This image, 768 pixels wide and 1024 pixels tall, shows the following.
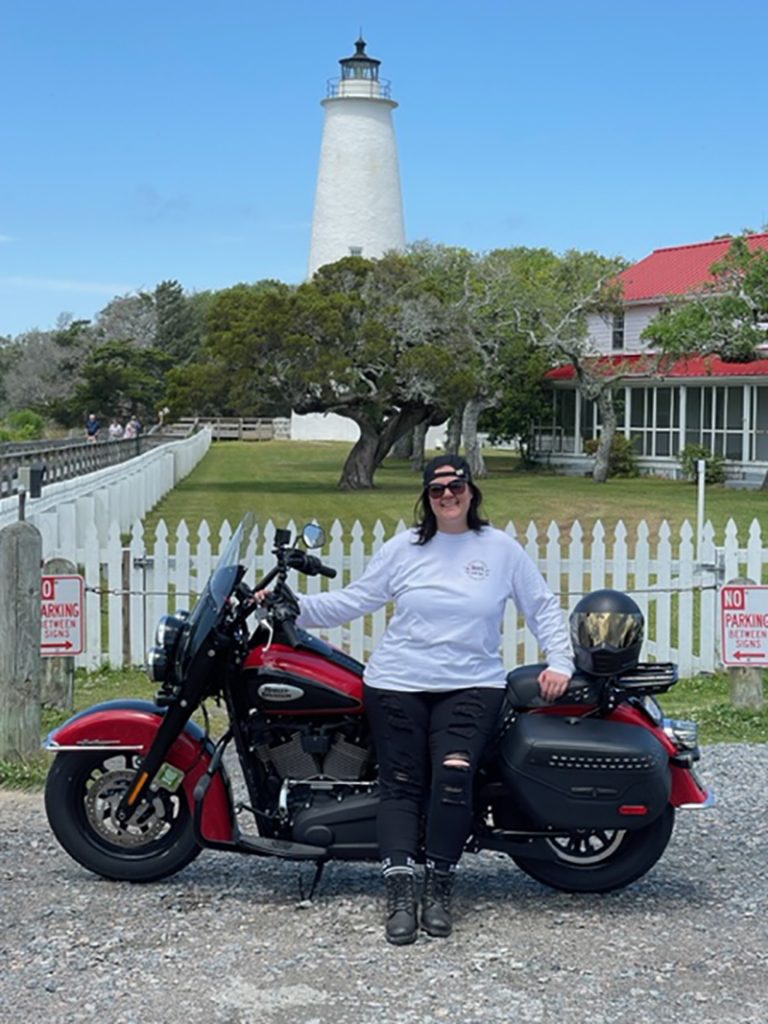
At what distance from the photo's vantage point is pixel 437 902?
5320 mm

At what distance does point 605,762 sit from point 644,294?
4537 centimetres

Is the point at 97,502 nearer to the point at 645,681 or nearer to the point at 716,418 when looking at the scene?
the point at 645,681

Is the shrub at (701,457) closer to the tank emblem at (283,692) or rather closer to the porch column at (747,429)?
the porch column at (747,429)

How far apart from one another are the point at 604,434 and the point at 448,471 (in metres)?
38.7

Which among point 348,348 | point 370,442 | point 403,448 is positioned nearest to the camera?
point 348,348

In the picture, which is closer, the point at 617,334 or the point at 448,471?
the point at 448,471

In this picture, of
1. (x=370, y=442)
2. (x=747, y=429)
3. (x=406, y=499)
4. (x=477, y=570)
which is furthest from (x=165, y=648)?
(x=747, y=429)

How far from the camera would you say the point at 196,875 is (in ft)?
19.7

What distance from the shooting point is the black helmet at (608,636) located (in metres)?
5.43

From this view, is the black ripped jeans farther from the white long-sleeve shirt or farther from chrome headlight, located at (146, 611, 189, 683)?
chrome headlight, located at (146, 611, 189, 683)

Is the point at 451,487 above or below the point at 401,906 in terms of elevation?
above

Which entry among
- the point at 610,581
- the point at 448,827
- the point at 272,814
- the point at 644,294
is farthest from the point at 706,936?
the point at 644,294

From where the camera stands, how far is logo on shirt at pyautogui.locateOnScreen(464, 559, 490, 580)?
18.2 feet

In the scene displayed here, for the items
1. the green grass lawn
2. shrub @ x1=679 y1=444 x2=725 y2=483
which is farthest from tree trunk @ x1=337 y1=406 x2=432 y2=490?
shrub @ x1=679 y1=444 x2=725 y2=483
